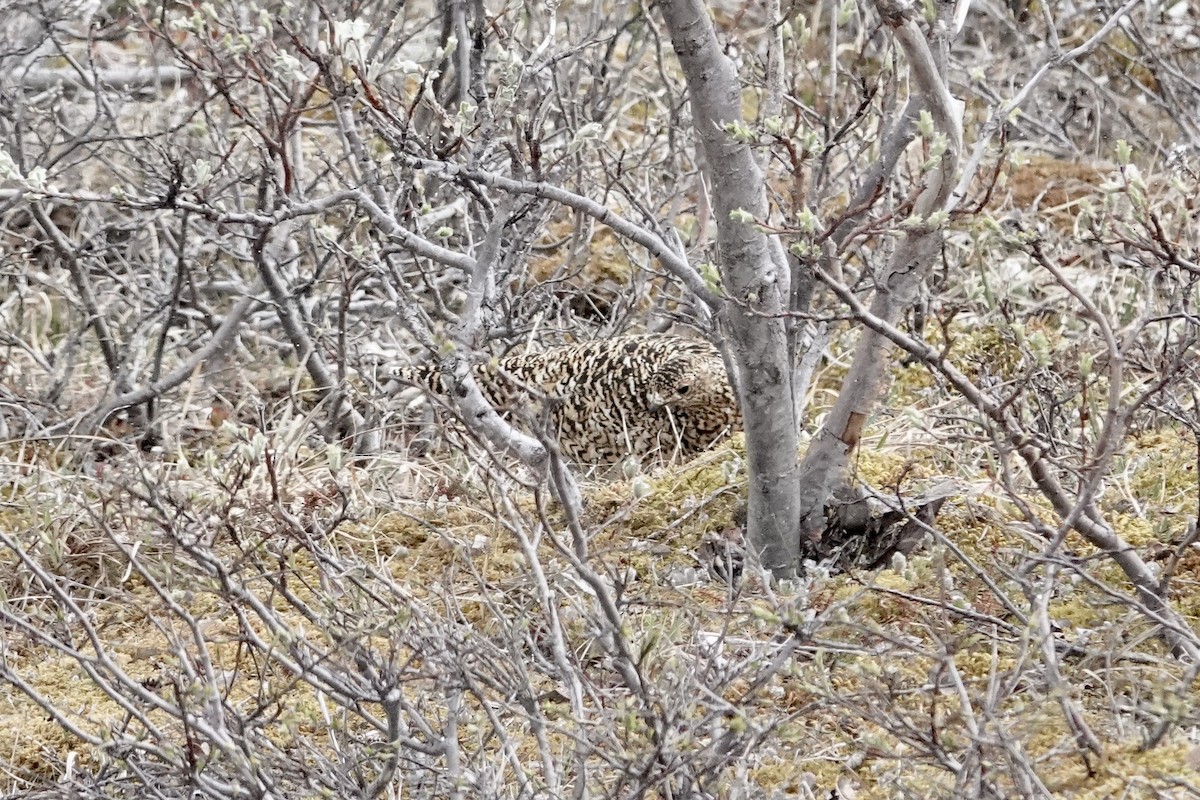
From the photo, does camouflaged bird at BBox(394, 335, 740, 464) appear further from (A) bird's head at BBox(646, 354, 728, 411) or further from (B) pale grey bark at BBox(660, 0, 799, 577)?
(B) pale grey bark at BBox(660, 0, 799, 577)

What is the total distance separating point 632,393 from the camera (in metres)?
4.66

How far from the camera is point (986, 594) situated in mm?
3322

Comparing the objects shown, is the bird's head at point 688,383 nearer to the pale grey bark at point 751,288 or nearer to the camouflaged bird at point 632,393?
the camouflaged bird at point 632,393

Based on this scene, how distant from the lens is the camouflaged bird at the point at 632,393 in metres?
4.59

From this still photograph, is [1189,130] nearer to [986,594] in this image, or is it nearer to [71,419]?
[986,594]

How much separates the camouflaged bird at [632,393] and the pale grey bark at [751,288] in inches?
42.7

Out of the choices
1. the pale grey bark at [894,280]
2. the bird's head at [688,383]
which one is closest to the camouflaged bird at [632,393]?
the bird's head at [688,383]

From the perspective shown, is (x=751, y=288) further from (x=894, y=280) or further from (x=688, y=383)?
(x=688, y=383)

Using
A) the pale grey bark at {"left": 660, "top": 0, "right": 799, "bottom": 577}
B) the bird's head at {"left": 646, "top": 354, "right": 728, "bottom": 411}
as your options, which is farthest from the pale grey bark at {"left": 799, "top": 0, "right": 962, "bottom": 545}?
the bird's head at {"left": 646, "top": 354, "right": 728, "bottom": 411}

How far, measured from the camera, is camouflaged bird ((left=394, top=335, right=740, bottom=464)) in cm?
459

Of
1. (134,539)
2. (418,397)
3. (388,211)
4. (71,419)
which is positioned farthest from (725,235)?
(71,419)

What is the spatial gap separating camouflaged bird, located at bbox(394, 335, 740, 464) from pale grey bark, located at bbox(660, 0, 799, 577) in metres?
1.08

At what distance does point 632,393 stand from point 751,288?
1.53 metres

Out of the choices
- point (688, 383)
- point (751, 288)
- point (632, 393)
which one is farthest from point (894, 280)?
point (632, 393)
